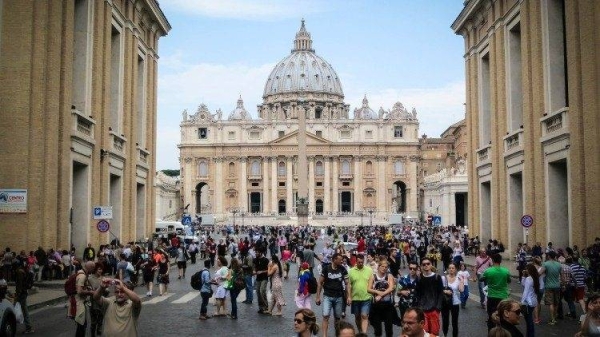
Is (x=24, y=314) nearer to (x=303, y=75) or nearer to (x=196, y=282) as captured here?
(x=196, y=282)

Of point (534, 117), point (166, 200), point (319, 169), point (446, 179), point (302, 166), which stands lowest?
point (534, 117)

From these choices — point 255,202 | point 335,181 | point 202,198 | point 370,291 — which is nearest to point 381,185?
point 335,181

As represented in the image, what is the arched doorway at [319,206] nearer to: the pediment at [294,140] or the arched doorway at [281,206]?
the arched doorway at [281,206]

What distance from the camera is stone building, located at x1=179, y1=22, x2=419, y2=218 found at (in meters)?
139

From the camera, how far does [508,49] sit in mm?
33625

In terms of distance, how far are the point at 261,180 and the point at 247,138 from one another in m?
7.51

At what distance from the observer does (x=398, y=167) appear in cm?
13975

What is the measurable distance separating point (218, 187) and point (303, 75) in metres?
44.7

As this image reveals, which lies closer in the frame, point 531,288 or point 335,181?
point 531,288

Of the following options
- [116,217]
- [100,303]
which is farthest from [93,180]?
[100,303]

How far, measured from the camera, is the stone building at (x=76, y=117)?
2445 centimetres

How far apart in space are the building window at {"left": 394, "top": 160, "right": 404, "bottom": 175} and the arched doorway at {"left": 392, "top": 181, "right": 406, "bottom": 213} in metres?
2.07

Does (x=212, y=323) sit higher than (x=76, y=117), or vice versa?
(x=76, y=117)

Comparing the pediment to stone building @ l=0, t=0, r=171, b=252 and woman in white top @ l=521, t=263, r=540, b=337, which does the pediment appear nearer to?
stone building @ l=0, t=0, r=171, b=252
